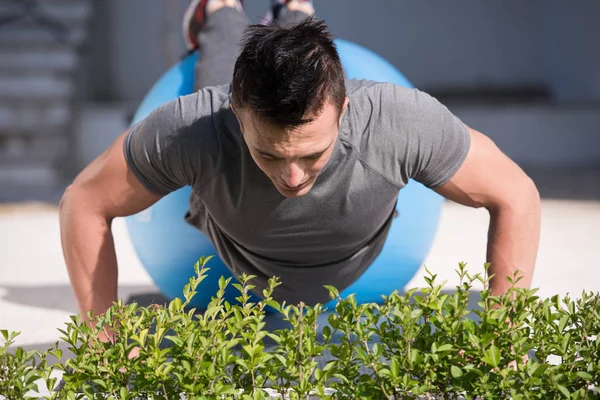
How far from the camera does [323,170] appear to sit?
2326mm

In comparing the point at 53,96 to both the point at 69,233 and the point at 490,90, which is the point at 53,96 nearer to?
the point at 490,90

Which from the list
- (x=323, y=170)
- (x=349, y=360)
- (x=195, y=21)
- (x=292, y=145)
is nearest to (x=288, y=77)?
(x=292, y=145)

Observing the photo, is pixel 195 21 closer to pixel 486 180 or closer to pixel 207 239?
pixel 207 239

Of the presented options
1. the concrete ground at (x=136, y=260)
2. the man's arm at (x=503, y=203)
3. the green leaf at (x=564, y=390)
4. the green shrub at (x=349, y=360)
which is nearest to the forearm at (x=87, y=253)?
the concrete ground at (x=136, y=260)

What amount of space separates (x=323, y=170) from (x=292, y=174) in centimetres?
30

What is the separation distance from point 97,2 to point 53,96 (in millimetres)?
1362

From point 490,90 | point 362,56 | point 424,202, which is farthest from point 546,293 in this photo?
point 490,90

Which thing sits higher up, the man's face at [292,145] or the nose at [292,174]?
the man's face at [292,145]

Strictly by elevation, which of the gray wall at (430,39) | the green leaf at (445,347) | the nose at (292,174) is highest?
the gray wall at (430,39)

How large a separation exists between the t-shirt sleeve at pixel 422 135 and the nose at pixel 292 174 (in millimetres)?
378

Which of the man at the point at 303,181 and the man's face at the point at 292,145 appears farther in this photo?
the man at the point at 303,181

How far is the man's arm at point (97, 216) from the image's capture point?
241 centimetres

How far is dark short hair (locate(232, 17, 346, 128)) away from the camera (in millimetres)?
1904

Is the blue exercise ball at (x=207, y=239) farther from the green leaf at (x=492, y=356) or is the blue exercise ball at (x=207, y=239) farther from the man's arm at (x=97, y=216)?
the green leaf at (x=492, y=356)
